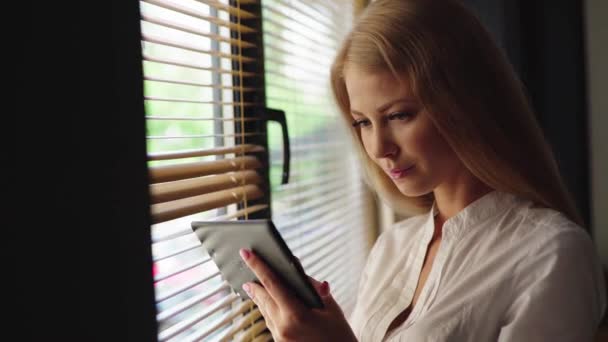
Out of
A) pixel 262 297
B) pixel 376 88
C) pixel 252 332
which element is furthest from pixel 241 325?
pixel 376 88

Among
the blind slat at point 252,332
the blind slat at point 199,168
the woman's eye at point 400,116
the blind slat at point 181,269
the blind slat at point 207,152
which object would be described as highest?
the woman's eye at point 400,116

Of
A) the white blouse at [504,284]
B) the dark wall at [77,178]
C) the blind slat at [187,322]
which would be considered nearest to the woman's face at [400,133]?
the white blouse at [504,284]

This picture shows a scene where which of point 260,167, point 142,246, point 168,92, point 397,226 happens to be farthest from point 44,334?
point 397,226

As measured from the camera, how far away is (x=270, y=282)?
896mm

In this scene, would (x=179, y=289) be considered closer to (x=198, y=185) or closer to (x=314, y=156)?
(x=198, y=185)

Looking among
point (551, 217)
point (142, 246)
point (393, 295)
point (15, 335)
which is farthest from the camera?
point (393, 295)

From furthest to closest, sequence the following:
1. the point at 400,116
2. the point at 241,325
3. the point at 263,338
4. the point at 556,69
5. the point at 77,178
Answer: the point at 556,69, the point at 263,338, the point at 241,325, the point at 400,116, the point at 77,178

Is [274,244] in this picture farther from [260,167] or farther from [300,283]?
[260,167]

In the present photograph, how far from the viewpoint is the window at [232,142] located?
3.34ft

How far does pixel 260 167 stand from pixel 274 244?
478 mm

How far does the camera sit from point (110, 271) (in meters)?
0.56

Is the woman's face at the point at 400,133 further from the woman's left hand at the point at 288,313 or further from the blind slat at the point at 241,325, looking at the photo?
the blind slat at the point at 241,325

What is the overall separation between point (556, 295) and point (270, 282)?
0.53m

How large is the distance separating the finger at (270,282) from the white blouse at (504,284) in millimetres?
271
